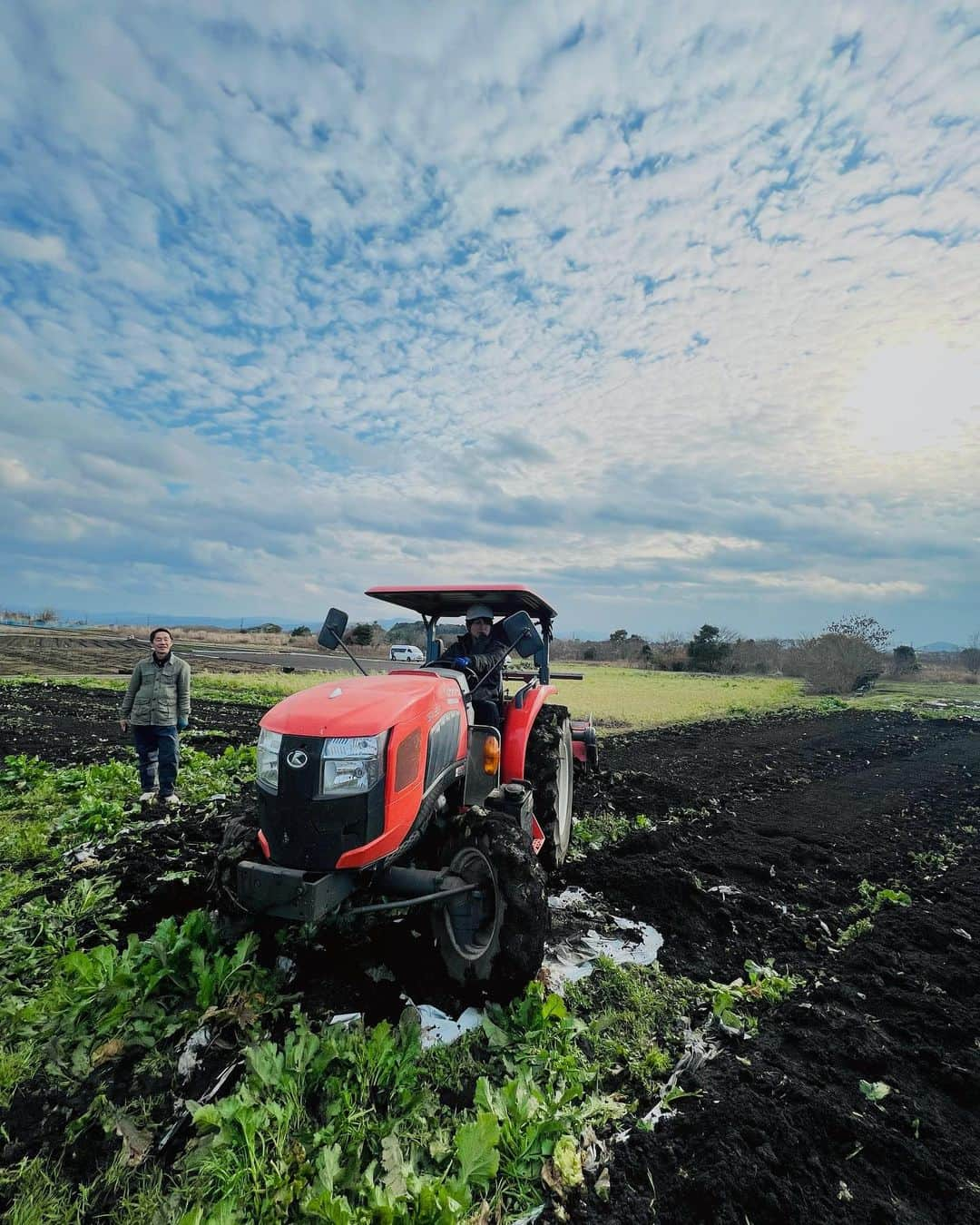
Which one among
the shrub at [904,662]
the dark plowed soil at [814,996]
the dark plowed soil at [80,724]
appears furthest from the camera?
the shrub at [904,662]

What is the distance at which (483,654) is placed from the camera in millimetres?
5246

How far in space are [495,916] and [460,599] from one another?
2.86 meters

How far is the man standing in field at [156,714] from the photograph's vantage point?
7008mm

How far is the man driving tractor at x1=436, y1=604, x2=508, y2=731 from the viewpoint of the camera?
4895 millimetres

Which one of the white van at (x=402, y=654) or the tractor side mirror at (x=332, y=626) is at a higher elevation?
the tractor side mirror at (x=332, y=626)

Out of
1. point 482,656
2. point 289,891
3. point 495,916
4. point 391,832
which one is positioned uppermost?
point 482,656

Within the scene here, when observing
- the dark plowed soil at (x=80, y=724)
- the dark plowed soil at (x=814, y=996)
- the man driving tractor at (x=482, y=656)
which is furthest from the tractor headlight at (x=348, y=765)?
the dark plowed soil at (x=80, y=724)

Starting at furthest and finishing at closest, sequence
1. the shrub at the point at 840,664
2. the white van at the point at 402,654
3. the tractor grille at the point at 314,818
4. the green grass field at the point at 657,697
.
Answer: the shrub at the point at 840,664 → the green grass field at the point at 657,697 → the white van at the point at 402,654 → the tractor grille at the point at 314,818

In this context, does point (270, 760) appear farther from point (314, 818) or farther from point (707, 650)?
point (707, 650)

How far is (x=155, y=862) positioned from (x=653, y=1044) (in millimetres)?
3519

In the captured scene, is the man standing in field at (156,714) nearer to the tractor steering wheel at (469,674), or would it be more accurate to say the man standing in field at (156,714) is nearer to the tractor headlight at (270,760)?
the tractor steering wheel at (469,674)

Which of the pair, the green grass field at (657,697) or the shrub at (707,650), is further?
the shrub at (707,650)

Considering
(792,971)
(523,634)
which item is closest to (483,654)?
(523,634)

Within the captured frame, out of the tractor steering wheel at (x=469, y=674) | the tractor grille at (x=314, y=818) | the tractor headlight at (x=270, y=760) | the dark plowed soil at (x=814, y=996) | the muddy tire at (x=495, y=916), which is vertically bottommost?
the dark plowed soil at (x=814, y=996)
